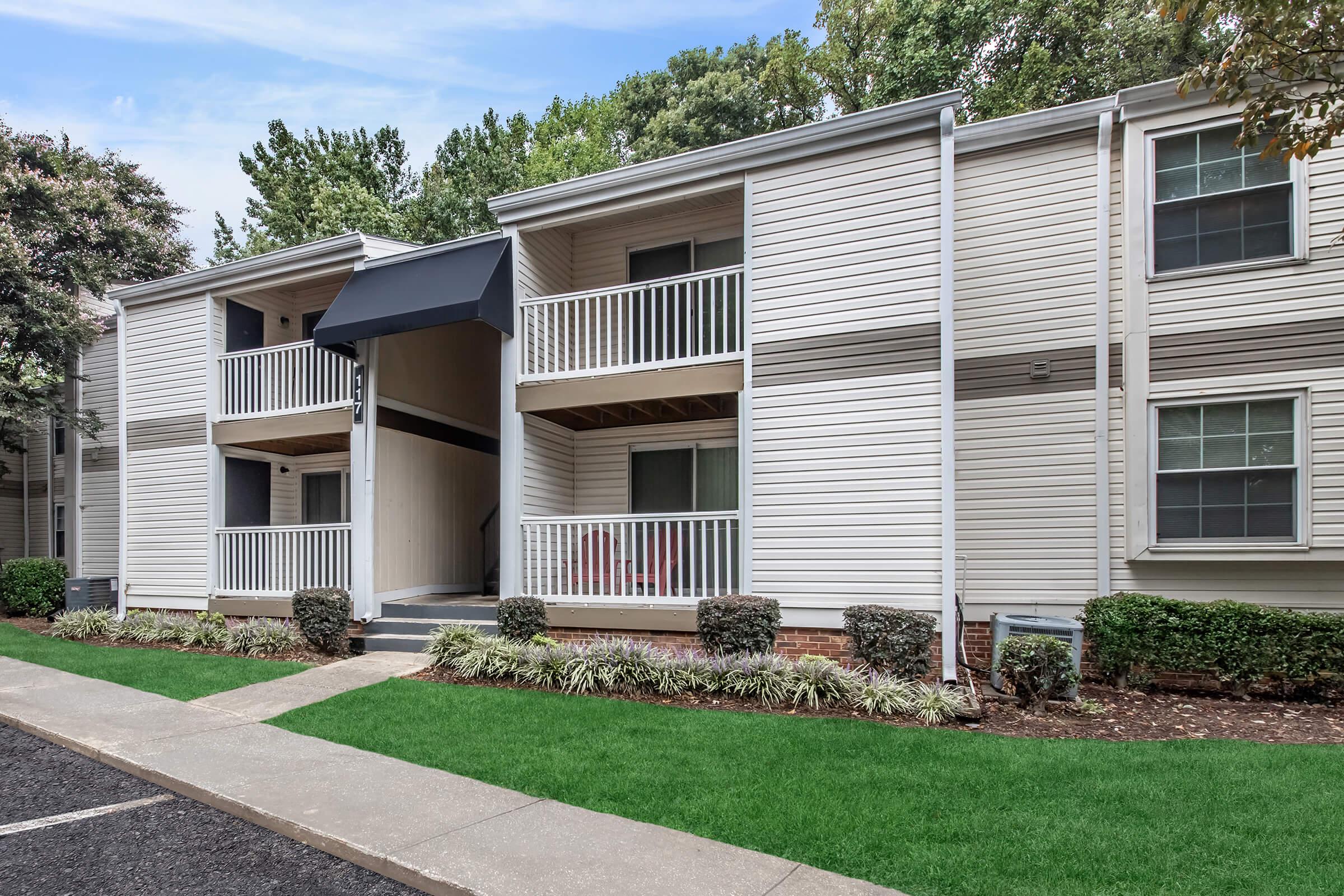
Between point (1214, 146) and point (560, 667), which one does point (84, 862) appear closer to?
point (560, 667)

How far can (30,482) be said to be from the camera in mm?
17531

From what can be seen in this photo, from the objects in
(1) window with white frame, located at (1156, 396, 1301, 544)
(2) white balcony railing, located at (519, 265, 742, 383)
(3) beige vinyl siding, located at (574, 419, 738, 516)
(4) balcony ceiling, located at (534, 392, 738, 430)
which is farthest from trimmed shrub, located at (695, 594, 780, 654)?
(1) window with white frame, located at (1156, 396, 1301, 544)

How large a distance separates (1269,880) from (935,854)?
1.48 meters

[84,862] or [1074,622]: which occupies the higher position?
[1074,622]

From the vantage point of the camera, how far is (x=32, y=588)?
1377cm

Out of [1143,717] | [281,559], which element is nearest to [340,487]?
[281,559]

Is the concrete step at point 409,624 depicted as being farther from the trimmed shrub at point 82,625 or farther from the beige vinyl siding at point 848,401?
the trimmed shrub at point 82,625

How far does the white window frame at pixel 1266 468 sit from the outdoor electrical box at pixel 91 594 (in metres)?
15.6

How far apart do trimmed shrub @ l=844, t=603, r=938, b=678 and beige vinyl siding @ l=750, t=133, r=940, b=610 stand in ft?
1.63

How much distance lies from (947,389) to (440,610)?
273 inches

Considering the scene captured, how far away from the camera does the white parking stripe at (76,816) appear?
14.7 feet

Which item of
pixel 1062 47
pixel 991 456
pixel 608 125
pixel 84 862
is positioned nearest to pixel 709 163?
pixel 991 456

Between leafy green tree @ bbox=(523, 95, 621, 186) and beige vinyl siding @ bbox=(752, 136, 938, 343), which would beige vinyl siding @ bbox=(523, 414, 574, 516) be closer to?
beige vinyl siding @ bbox=(752, 136, 938, 343)

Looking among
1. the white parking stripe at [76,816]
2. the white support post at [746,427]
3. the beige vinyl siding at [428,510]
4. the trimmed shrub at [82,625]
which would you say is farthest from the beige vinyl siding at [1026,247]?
the trimmed shrub at [82,625]
